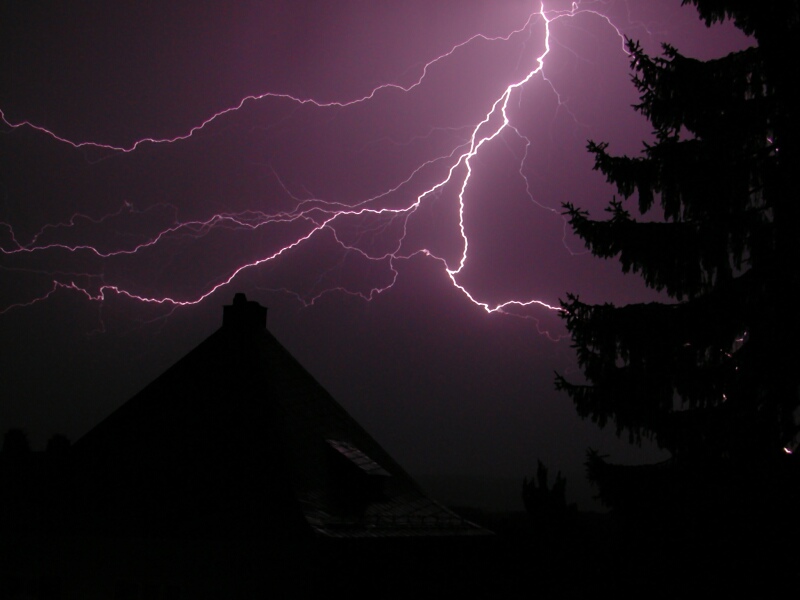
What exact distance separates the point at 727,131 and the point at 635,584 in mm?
4607

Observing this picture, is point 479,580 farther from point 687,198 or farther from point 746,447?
point 687,198

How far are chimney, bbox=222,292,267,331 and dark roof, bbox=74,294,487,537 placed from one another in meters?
0.02

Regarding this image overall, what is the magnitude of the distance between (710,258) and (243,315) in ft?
26.5

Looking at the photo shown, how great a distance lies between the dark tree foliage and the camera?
7.23 m

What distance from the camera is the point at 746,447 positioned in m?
7.03

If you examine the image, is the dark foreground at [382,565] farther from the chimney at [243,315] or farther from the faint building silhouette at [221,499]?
the chimney at [243,315]

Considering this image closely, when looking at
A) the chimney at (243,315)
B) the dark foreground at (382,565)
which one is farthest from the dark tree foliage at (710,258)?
the chimney at (243,315)

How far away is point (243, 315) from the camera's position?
13266mm

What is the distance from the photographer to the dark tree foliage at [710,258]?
7234 mm

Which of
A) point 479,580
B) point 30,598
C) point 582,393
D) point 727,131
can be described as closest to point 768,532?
point 582,393

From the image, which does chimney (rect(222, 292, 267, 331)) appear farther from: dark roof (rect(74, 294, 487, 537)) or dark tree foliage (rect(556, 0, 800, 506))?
dark tree foliage (rect(556, 0, 800, 506))

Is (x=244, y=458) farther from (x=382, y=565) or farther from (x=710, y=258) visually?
(x=710, y=258)

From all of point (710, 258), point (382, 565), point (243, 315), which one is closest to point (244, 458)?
point (382, 565)

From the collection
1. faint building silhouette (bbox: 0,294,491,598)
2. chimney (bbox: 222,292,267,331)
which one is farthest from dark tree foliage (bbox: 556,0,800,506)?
chimney (bbox: 222,292,267,331)
